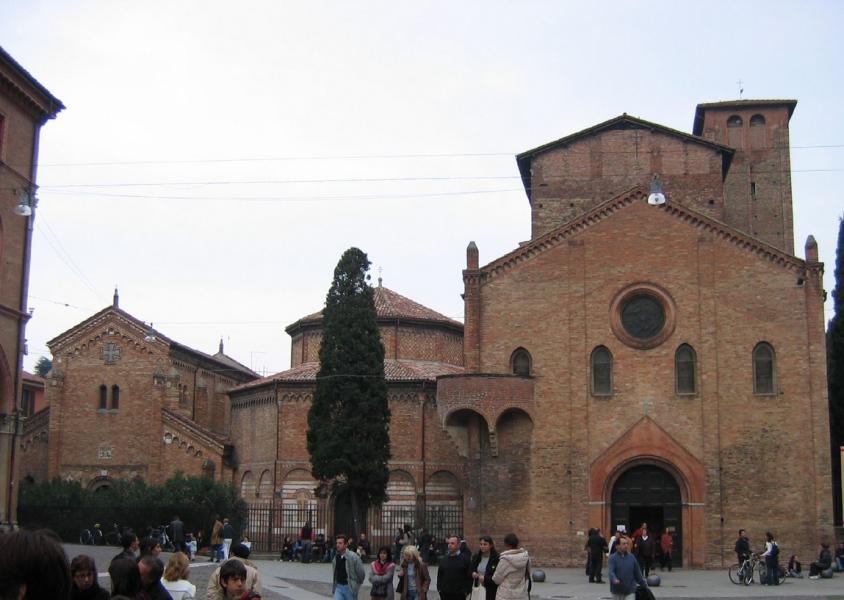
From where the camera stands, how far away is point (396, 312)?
4469 centimetres

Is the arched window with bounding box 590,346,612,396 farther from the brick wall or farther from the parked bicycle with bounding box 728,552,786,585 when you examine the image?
the parked bicycle with bounding box 728,552,786,585

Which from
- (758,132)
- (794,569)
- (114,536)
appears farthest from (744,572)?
(758,132)

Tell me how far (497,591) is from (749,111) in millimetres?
39877

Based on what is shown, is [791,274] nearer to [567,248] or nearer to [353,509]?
[567,248]

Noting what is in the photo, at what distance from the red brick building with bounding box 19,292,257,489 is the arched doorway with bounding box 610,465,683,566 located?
57.3ft

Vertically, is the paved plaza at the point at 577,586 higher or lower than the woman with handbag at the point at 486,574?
lower

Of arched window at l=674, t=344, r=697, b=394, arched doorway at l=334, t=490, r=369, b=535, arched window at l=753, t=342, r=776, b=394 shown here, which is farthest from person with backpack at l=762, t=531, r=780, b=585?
arched doorway at l=334, t=490, r=369, b=535

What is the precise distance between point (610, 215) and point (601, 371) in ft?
16.2

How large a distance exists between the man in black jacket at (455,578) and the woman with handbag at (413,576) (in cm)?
112

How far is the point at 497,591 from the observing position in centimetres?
1332

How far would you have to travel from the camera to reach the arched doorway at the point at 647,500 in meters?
32.4

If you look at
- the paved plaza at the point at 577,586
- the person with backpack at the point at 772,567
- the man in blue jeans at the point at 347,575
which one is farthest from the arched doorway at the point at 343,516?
the man in blue jeans at the point at 347,575

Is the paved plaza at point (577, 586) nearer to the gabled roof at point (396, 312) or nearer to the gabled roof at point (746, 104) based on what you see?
the gabled roof at point (396, 312)

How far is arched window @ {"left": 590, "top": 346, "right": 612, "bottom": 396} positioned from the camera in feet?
109
